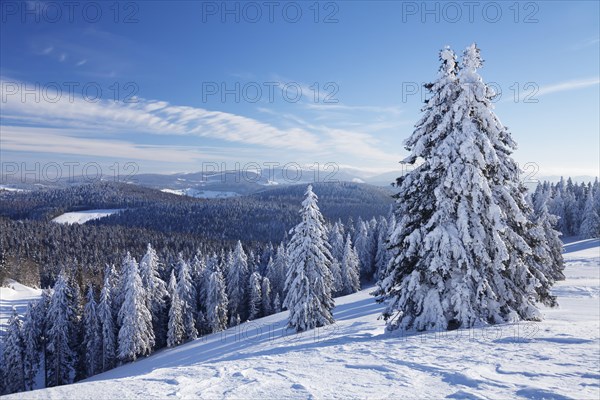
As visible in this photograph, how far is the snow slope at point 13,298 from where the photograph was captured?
6017cm

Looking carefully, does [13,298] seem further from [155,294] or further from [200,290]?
[155,294]

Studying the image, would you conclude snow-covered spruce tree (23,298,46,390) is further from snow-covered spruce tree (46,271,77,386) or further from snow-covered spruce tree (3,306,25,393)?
snow-covered spruce tree (3,306,25,393)

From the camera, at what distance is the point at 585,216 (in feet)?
238

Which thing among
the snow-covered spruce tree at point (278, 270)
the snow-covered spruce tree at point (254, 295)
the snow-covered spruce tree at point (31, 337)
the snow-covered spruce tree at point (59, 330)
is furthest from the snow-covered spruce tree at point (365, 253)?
the snow-covered spruce tree at point (31, 337)

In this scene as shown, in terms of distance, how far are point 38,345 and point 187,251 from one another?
6264 centimetres

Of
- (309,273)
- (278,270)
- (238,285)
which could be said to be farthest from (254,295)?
(309,273)

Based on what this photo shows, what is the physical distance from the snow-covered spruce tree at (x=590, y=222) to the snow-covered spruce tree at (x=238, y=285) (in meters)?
67.5

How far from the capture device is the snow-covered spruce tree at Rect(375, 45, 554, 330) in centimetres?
1192

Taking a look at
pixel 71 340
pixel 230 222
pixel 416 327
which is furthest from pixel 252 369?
pixel 230 222

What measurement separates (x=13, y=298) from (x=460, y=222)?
9090 cm

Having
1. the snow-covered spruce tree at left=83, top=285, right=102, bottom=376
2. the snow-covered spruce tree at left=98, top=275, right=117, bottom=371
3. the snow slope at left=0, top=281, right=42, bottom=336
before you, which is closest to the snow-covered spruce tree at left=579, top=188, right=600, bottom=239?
the snow-covered spruce tree at left=98, top=275, right=117, bottom=371

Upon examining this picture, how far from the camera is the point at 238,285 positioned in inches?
2296

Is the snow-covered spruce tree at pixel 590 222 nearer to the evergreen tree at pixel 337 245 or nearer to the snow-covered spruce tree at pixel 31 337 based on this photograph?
the evergreen tree at pixel 337 245

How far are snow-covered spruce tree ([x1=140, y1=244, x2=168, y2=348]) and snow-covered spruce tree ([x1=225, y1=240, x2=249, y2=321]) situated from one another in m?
11.7
